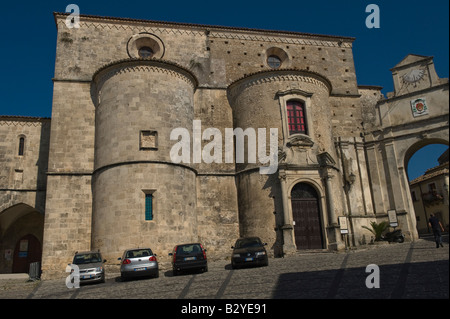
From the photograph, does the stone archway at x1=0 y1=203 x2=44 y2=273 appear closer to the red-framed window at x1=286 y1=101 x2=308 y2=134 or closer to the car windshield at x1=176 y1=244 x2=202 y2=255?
the car windshield at x1=176 y1=244 x2=202 y2=255

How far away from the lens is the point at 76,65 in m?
21.9

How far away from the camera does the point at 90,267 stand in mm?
14414

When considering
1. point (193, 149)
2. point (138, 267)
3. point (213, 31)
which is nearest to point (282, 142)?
point (193, 149)

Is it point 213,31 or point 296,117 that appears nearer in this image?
point 296,117

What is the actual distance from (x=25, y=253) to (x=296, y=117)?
1835cm

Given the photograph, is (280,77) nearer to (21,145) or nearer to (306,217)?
(306,217)

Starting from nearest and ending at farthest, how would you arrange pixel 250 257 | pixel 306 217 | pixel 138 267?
1. pixel 138 267
2. pixel 250 257
3. pixel 306 217

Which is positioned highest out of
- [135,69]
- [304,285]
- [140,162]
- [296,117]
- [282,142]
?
[135,69]

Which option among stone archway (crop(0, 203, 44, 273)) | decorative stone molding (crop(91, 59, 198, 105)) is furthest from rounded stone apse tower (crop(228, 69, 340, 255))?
stone archway (crop(0, 203, 44, 273))

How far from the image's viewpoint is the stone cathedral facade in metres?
18.6

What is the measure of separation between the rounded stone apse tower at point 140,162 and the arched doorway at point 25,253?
8469 millimetres

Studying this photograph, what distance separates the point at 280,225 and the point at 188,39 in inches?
493

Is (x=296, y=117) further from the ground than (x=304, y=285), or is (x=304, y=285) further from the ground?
(x=296, y=117)

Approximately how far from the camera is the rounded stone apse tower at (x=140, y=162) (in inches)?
699
